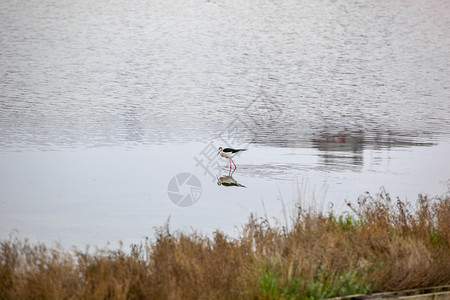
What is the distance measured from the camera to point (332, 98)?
107 ft

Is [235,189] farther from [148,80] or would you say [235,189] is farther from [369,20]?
[369,20]

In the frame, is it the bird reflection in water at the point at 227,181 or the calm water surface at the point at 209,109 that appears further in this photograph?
the bird reflection in water at the point at 227,181

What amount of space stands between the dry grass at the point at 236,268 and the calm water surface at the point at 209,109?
1993mm

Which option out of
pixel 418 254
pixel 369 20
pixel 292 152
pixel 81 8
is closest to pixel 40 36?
pixel 81 8

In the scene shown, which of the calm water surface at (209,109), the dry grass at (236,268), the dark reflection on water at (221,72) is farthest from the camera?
the dark reflection on water at (221,72)

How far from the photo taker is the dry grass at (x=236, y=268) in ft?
25.4

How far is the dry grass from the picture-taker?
7.73 m

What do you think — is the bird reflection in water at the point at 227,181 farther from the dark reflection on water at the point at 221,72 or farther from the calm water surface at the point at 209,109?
the dark reflection on water at the point at 221,72

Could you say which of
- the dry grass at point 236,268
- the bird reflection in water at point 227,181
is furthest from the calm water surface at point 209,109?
the dry grass at point 236,268

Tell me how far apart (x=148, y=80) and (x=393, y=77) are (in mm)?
12142

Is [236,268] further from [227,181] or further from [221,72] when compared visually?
[221,72]

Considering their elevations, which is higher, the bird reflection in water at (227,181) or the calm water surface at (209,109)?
the calm water surface at (209,109)

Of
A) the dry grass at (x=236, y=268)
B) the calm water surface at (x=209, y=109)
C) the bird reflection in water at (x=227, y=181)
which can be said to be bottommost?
the dry grass at (x=236, y=268)

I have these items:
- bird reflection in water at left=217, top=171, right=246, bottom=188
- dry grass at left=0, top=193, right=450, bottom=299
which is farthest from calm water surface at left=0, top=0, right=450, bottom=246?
dry grass at left=0, top=193, right=450, bottom=299
